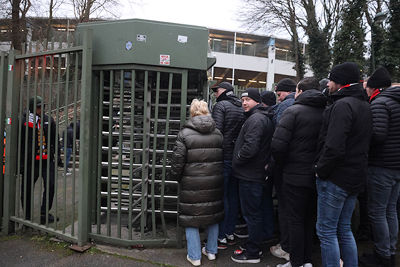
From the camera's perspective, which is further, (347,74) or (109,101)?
(109,101)

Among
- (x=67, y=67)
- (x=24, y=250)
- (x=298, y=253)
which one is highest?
(x=67, y=67)

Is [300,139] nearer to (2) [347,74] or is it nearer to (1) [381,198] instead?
(2) [347,74]

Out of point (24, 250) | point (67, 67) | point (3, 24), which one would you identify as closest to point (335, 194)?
point (67, 67)

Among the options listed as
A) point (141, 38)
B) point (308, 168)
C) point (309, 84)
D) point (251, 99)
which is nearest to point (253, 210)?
point (308, 168)

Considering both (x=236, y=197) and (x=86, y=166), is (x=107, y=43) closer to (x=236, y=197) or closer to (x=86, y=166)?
(x=86, y=166)

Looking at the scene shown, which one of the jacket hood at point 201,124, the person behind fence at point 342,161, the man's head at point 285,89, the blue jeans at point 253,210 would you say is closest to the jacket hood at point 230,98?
the man's head at point 285,89

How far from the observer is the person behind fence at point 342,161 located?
2.77 metres

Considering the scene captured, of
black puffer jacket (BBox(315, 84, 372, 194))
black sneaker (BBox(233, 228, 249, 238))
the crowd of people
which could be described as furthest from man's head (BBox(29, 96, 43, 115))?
black puffer jacket (BBox(315, 84, 372, 194))

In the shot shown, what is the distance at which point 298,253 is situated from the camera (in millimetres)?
3252

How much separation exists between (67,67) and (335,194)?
130 inches

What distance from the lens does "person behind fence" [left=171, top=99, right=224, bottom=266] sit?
3.54 m

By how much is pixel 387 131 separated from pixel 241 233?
239 centimetres

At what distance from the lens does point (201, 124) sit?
11.7 feet

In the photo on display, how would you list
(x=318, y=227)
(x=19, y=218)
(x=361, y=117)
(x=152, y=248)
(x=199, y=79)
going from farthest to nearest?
1. (x=199, y=79)
2. (x=19, y=218)
3. (x=152, y=248)
4. (x=318, y=227)
5. (x=361, y=117)
